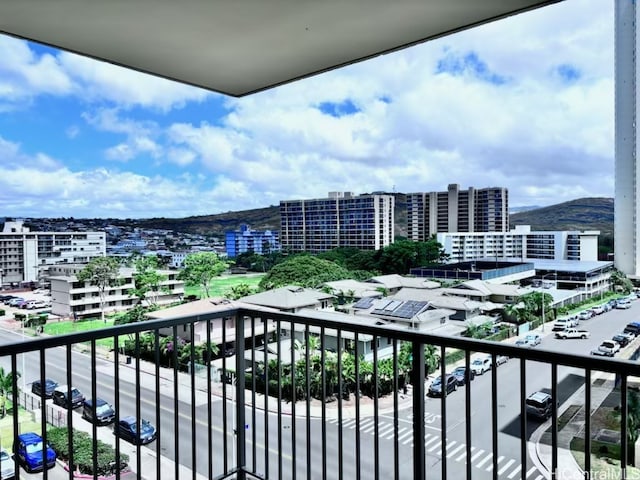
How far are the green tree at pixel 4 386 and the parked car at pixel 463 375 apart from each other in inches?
59.5

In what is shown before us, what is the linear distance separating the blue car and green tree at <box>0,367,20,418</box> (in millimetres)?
148

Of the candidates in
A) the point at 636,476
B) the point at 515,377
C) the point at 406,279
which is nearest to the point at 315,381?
the point at 406,279

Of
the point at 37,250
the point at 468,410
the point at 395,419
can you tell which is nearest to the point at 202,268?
the point at 37,250

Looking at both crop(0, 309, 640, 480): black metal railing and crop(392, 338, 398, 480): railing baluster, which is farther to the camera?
crop(392, 338, 398, 480): railing baluster

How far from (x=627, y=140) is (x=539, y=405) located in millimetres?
1608

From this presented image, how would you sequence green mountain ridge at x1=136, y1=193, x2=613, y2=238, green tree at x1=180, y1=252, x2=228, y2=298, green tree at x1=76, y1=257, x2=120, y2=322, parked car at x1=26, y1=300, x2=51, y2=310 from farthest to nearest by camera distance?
green tree at x1=180, y1=252, x2=228, y2=298
green tree at x1=76, y1=257, x2=120, y2=322
parked car at x1=26, y1=300, x2=51, y2=310
green mountain ridge at x1=136, y1=193, x2=613, y2=238

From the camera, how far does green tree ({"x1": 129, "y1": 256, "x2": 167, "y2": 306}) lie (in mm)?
3256

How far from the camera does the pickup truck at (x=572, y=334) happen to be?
174 cm

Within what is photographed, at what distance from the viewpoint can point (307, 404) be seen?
74.6 inches

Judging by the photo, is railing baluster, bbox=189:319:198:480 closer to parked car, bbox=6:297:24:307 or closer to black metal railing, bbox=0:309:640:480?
black metal railing, bbox=0:309:640:480

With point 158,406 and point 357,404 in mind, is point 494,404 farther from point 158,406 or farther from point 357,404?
point 158,406

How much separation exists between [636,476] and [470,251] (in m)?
1.81

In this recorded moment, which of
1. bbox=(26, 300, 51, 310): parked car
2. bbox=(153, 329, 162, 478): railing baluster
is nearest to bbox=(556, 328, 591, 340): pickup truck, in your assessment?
bbox=(153, 329, 162, 478): railing baluster

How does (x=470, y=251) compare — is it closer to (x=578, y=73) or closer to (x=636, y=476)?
(x=578, y=73)
